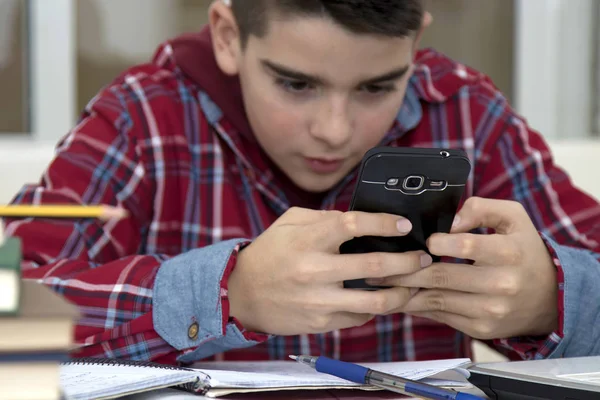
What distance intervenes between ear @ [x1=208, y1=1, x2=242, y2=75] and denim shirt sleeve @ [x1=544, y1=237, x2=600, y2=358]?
488 millimetres

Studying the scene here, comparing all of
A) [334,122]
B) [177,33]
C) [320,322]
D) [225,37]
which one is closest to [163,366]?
[320,322]

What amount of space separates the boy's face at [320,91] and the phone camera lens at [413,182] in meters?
0.25

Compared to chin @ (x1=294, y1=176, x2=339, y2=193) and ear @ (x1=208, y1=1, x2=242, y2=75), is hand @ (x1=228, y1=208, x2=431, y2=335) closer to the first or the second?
chin @ (x1=294, y1=176, x2=339, y2=193)

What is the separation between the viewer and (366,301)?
2.47ft

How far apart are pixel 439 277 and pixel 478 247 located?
0.05 metres

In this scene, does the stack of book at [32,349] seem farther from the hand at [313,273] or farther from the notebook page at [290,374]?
the hand at [313,273]

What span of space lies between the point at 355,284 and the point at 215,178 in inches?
15.3

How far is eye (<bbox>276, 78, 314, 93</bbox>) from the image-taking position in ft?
3.18

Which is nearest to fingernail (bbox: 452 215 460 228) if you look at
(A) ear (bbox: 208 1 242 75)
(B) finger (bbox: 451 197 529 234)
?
(B) finger (bbox: 451 197 529 234)

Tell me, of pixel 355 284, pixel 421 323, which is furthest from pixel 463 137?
pixel 355 284

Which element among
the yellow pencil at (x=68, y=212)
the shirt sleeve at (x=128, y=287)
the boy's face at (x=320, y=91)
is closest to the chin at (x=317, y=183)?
the boy's face at (x=320, y=91)

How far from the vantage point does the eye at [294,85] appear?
3.18 ft

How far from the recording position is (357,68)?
943 millimetres

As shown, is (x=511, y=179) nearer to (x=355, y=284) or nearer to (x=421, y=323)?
(x=421, y=323)
